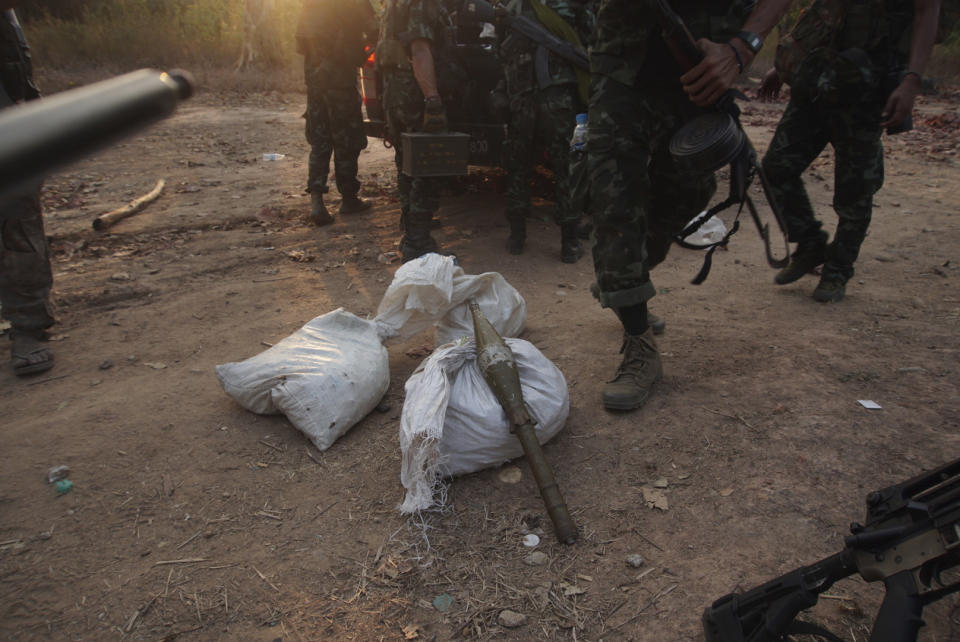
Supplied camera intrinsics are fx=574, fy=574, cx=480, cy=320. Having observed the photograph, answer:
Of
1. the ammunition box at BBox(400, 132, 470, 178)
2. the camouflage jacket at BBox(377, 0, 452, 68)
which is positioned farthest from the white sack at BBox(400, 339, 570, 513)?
the camouflage jacket at BBox(377, 0, 452, 68)

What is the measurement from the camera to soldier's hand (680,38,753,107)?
2.01 meters

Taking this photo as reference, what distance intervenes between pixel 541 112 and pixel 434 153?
0.86 m

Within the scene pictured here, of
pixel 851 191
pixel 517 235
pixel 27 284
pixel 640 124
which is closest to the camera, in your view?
pixel 640 124

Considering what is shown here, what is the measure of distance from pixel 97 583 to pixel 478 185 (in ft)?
16.5

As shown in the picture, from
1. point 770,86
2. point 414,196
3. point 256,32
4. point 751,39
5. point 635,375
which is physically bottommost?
point 635,375

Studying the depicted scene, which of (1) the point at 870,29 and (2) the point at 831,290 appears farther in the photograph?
(2) the point at 831,290

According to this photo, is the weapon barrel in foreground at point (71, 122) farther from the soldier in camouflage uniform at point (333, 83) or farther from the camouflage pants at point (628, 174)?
the soldier in camouflage uniform at point (333, 83)

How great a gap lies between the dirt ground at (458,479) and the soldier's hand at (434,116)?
1.15m

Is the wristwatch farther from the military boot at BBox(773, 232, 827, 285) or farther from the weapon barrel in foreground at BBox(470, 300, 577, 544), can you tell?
the military boot at BBox(773, 232, 827, 285)

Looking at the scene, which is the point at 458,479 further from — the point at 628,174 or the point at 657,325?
the point at 657,325

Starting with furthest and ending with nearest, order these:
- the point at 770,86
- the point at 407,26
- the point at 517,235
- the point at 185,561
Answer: the point at 517,235 < the point at 407,26 < the point at 770,86 < the point at 185,561

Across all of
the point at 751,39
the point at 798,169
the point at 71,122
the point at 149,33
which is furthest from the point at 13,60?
the point at 149,33

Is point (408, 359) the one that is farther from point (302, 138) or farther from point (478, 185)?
point (302, 138)

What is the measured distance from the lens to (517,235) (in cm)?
453
